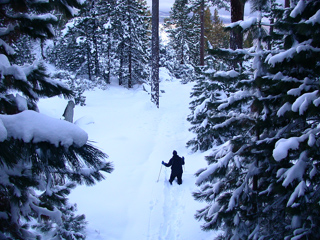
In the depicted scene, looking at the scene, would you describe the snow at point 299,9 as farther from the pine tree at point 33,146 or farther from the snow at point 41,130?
the snow at point 41,130

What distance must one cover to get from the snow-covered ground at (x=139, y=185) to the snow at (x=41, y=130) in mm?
4684

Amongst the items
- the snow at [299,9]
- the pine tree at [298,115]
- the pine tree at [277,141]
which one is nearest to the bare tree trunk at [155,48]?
the pine tree at [277,141]

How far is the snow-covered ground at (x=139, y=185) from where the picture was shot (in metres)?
6.20

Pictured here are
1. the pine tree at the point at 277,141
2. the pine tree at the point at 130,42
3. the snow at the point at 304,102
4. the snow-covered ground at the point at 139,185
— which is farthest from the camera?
the pine tree at the point at 130,42

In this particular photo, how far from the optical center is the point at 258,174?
13.0 ft

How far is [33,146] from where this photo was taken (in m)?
1.82

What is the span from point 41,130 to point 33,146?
150 millimetres

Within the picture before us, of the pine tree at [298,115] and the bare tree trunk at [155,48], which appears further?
the bare tree trunk at [155,48]

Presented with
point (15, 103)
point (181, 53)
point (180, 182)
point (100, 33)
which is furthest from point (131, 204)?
point (181, 53)

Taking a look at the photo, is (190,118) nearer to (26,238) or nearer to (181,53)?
(26,238)

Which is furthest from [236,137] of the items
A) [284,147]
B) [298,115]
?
[284,147]

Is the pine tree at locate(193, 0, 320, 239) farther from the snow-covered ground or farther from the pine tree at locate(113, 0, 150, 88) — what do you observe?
the pine tree at locate(113, 0, 150, 88)

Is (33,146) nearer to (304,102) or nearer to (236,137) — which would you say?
(304,102)

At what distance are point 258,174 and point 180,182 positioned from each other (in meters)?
4.94
